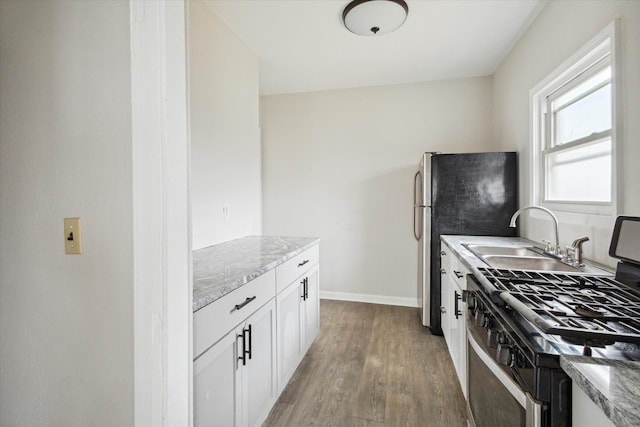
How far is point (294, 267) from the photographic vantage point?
209 centimetres

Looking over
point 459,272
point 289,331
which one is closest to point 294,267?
point 289,331

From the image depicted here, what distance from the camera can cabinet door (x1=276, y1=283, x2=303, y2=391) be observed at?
1.86m

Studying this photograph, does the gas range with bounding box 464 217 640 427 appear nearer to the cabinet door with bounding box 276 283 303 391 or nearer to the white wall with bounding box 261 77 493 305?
the cabinet door with bounding box 276 283 303 391

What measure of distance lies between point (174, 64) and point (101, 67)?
0.24 metres

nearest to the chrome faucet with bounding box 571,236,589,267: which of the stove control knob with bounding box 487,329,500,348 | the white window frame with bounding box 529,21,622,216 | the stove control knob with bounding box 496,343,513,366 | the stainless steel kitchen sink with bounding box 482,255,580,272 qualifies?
the stainless steel kitchen sink with bounding box 482,255,580,272

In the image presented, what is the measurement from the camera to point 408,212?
3643 mm

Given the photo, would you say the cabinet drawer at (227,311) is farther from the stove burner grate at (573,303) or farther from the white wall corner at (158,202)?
the stove burner grate at (573,303)

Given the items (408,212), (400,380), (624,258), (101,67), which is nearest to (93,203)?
(101,67)

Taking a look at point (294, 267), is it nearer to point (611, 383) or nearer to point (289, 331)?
point (289, 331)

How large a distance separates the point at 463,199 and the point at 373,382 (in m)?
1.72

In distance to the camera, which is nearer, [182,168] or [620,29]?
[182,168]

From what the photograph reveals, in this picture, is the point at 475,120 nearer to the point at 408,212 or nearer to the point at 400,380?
the point at 408,212

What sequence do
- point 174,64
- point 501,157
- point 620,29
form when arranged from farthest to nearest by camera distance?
point 501,157 < point 620,29 < point 174,64

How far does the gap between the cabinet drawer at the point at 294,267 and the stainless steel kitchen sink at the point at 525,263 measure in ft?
3.87
